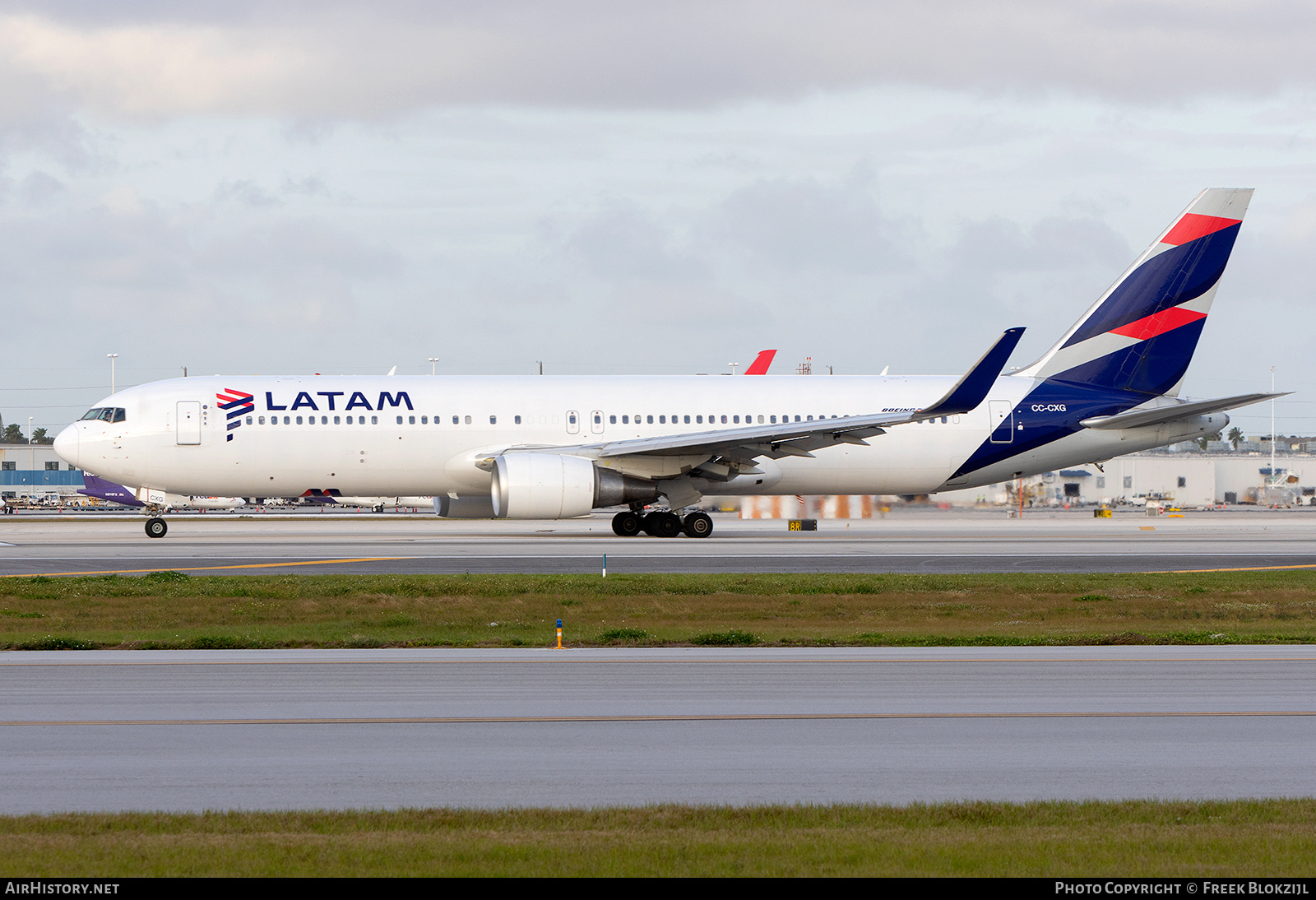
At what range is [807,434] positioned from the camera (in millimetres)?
34188

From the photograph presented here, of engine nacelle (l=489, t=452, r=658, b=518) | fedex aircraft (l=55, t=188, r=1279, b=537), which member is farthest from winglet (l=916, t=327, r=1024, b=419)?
engine nacelle (l=489, t=452, r=658, b=518)

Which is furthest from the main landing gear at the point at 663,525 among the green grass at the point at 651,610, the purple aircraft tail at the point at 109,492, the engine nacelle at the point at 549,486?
the purple aircraft tail at the point at 109,492

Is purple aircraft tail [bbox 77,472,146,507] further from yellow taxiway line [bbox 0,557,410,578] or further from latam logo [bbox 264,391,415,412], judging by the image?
yellow taxiway line [bbox 0,557,410,578]

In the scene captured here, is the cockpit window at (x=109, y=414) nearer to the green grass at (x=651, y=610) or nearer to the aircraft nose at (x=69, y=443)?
the aircraft nose at (x=69, y=443)

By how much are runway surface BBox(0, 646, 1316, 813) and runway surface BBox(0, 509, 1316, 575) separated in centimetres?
1181

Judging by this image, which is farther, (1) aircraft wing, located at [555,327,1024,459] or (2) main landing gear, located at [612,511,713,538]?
(2) main landing gear, located at [612,511,713,538]

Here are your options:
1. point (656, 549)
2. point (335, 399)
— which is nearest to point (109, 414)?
point (335, 399)

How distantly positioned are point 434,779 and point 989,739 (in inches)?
167

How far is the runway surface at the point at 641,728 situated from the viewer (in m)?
8.27

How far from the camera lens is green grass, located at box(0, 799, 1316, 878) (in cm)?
647

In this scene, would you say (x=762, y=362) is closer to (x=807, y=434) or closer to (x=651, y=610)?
(x=807, y=434)

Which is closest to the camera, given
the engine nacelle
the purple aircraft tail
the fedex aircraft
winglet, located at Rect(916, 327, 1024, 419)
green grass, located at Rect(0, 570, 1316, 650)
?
green grass, located at Rect(0, 570, 1316, 650)

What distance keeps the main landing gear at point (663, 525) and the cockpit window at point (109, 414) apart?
14.3 metres

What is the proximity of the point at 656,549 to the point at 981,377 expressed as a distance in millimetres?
9419
